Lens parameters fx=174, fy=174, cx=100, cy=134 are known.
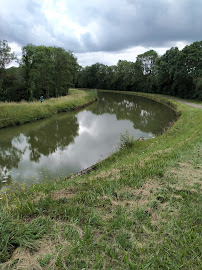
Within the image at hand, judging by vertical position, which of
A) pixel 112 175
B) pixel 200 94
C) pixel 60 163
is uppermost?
pixel 200 94

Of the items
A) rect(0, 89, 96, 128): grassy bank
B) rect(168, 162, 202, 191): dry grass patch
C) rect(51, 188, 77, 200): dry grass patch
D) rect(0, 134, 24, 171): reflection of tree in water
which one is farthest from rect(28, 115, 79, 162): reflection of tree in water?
rect(168, 162, 202, 191): dry grass patch

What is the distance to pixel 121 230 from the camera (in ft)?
8.75

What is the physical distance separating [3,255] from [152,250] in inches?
76.8

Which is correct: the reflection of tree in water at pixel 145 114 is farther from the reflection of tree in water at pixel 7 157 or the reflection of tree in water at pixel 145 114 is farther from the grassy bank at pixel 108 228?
the grassy bank at pixel 108 228

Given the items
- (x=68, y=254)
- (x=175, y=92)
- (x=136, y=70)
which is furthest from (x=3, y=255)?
(x=136, y=70)

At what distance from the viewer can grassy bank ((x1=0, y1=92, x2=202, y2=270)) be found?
2195 mm

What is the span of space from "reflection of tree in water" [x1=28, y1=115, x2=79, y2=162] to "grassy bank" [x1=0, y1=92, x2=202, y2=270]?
22.5ft

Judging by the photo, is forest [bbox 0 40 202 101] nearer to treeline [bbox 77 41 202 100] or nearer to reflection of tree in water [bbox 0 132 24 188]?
treeline [bbox 77 41 202 100]

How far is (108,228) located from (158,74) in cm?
4190

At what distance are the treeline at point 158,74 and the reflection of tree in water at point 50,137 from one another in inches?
815

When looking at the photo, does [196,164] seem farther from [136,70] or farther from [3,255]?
[136,70]

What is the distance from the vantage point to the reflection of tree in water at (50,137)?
11031mm

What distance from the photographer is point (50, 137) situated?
1376cm

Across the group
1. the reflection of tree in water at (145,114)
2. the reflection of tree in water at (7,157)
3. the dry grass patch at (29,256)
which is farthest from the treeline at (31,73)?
the dry grass patch at (29,256)
